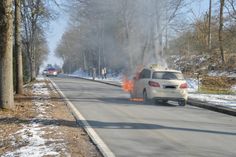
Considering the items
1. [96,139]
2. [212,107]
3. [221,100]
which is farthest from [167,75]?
[96,139]

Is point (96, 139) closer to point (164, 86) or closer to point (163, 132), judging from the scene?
point (163, 132)

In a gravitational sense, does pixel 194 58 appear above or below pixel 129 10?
below

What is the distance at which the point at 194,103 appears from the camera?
22.5 metres

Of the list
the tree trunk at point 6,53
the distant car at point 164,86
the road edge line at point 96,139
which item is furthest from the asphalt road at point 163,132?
the distant car at point 164,86

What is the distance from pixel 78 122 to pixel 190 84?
25.0 meters

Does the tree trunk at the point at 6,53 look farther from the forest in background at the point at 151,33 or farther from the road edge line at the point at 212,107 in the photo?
the forest in background at the point at 151,33

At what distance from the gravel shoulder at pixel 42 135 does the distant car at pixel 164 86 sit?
6669mm

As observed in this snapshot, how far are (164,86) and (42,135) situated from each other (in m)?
11.4

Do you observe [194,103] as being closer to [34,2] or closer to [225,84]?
[34,2]

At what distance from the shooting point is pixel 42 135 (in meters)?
10.9

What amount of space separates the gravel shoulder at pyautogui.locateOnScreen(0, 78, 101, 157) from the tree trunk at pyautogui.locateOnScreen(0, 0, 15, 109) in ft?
1.65

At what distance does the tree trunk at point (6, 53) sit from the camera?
50.7ft

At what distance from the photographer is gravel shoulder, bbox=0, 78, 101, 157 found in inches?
360

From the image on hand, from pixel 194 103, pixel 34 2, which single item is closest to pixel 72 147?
pixel 194 103
